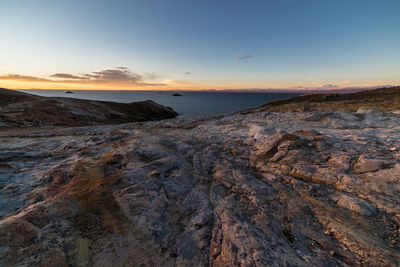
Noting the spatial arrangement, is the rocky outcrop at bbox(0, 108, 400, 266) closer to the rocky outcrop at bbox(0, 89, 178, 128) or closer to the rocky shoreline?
the rocky shoreline

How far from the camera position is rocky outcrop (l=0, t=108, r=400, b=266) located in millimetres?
4438

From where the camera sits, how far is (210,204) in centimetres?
654

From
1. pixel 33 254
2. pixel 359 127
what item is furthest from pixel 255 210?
pixel 359 127

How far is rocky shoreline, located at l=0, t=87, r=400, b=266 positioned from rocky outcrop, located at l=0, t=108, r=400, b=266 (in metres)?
0.04

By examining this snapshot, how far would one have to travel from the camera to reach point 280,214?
19.5 feet

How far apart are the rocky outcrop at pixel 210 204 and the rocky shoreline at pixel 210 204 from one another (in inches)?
1.5

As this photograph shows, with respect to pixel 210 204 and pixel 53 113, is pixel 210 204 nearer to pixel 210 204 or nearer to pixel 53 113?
pixel 210 204

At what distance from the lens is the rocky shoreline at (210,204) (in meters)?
4.44

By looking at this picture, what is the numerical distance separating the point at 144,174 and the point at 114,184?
142 centimetres

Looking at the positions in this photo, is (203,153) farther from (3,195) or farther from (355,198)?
(3,195)

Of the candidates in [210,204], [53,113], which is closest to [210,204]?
[210,204]

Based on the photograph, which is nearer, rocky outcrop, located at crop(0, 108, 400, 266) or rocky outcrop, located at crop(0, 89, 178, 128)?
rocky outcrop, located at crop(0, 108, 400, 266)

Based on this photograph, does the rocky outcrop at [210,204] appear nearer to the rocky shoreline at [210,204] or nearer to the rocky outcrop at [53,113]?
the rocky shoreline at [210,204]

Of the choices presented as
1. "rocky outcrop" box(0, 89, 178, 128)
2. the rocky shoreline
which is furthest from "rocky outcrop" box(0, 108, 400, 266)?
"rocky outcrop" box(0, 89, 178, 128)
